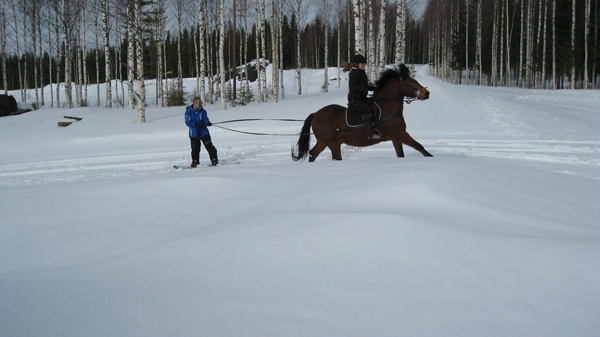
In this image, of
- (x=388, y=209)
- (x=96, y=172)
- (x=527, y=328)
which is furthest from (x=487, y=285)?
(x=96, y=172)

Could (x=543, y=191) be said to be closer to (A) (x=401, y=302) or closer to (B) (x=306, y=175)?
(B) (x=306, y=175)

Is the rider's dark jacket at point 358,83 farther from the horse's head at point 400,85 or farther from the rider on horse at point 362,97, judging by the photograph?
the horse's head at point 400,85

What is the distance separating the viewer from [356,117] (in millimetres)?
7562

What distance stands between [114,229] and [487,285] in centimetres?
278

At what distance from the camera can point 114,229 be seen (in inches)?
121

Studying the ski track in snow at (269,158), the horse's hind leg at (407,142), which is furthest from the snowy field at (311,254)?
the ski track in snow at (269,158)

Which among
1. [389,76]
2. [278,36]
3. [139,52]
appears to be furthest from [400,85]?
[278,36]

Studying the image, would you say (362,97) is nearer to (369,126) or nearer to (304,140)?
(369,126)

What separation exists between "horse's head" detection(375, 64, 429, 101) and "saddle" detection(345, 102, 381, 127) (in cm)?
44

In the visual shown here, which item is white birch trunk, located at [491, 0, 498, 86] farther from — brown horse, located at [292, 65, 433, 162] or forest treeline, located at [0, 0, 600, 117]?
brown horse, located at [292, 65, 433, 162]

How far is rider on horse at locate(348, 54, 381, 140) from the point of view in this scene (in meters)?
7.16

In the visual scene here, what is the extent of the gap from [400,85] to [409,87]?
0.19 m

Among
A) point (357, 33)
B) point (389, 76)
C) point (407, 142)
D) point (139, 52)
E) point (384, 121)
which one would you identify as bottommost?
point (407, 142)

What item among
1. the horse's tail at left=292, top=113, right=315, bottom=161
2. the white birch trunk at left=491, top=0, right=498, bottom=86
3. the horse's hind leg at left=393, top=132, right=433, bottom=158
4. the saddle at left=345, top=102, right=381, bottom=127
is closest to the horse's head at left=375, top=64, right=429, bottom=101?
the saddle at left=345, top=102, right=381, bottom=127
